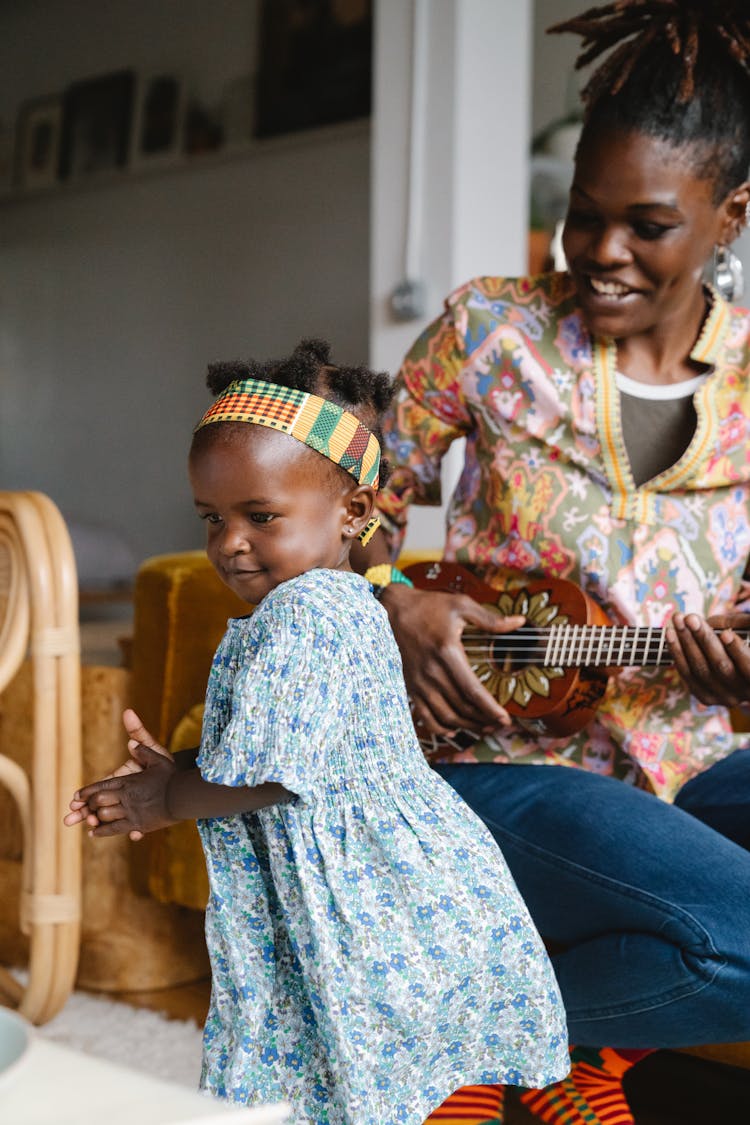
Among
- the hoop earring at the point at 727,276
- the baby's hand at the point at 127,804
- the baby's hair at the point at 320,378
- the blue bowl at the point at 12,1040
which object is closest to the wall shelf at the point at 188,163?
the hoop earring at the point at 727,276

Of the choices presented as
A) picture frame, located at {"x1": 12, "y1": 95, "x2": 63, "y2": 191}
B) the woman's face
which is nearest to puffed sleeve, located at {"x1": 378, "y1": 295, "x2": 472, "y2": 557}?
the woman's face

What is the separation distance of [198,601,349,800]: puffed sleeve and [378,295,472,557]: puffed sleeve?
489 millimetres

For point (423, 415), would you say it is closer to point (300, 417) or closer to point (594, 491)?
point (594, 491)

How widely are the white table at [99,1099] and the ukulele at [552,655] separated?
81 centimetres

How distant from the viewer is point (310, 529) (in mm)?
975

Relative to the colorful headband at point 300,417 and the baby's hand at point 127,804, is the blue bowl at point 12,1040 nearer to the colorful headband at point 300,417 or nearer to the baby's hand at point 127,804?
the baby's hand at point 127,804

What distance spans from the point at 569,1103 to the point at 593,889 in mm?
292

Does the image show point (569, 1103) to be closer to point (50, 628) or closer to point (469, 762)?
point (469, 762)

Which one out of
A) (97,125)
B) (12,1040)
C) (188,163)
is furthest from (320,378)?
(97,125)

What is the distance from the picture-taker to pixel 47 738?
63.2 inches

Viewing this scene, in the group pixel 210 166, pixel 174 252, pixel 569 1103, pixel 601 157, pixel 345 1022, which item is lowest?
pixel 569 1103

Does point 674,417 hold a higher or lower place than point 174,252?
lower

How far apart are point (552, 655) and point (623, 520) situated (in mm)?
179

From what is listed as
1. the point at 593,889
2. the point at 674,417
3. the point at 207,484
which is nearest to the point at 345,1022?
the point at 593,889
